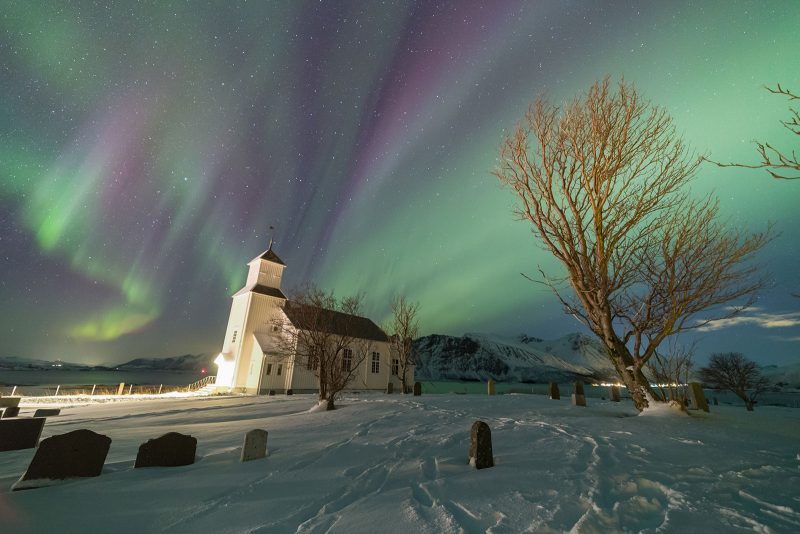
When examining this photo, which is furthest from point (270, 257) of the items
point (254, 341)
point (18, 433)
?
point (18, 433)

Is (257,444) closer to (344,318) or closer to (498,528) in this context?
(498,528)

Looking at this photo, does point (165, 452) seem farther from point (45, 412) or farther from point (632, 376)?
point (45, 412)

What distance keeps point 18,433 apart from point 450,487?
34.6 ft

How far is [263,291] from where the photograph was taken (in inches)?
1297

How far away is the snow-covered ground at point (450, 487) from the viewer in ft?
10.8

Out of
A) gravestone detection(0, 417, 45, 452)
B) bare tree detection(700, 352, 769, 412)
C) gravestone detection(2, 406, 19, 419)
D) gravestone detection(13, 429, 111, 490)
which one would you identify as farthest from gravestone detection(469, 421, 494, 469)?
bare tree detection(700, 352, 769, 412)

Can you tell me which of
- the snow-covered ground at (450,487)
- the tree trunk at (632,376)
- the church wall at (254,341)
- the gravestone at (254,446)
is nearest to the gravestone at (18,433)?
the snow-covered ground at (450,487)

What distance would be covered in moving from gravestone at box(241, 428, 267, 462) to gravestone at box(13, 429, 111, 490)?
2.15 meters

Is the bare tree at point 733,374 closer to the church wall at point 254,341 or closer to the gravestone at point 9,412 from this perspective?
the church wall at point 254,341

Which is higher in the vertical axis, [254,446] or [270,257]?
[270,257]

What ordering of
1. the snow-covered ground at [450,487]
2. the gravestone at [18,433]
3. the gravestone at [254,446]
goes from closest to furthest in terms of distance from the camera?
1. the snow-covered ground at [450,487]
2. the gravestone at [254,446]
3. the gravestone at [18,433]

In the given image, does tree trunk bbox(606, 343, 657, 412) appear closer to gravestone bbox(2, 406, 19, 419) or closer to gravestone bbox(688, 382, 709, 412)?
gravestone bbox(688, 382, 709, 412)

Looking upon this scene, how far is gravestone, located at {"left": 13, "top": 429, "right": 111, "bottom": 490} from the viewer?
4824mm

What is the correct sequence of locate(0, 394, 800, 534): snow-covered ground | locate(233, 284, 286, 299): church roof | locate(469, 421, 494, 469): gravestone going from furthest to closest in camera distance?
locate(233, 284, 286, 299): church roof → locate(469, 421, 494, 469): gravestone → locate(0, 394, 800, 534): snow-covered ground
